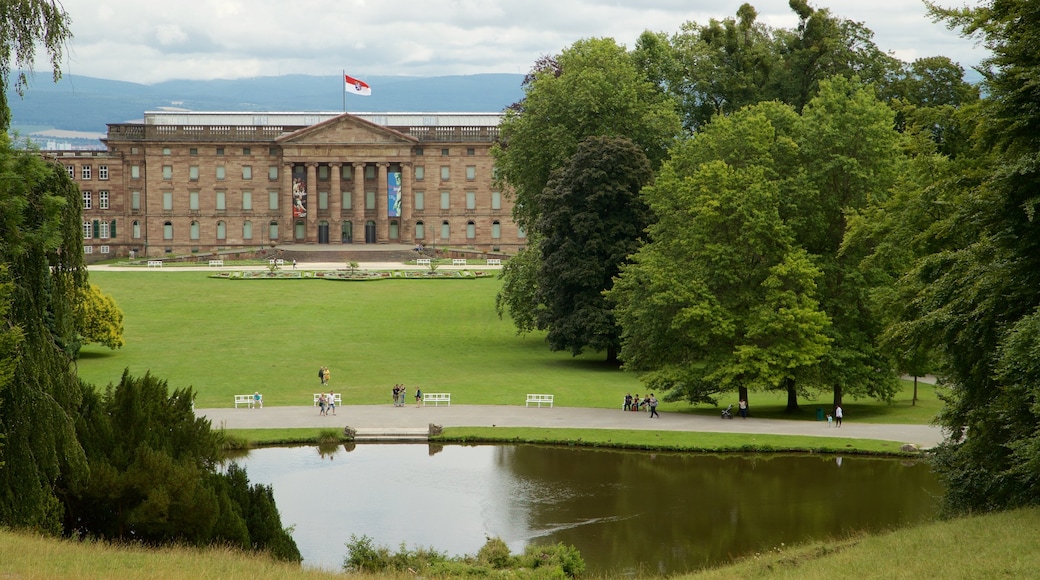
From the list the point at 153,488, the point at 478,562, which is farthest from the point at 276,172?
the point at 153,488

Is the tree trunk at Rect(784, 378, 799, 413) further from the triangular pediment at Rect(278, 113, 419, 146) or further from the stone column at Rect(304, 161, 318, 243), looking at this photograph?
the stone column at Rect(304, 161, 318, 243)

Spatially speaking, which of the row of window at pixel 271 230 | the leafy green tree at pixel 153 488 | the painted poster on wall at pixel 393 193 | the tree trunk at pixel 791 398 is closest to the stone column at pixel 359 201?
the painted poster on wall at pixel 393 193

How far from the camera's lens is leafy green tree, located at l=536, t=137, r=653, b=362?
162 feet

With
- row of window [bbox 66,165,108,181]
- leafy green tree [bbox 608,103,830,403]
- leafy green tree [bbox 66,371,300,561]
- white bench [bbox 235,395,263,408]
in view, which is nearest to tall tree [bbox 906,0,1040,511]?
leafy green tree [bbox 66,371,300,561]

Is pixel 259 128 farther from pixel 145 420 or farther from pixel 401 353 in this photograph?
pixel 145 420

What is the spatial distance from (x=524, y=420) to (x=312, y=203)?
6973cm

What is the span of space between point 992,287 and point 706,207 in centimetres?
2081

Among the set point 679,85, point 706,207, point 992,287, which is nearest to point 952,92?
point 679,85

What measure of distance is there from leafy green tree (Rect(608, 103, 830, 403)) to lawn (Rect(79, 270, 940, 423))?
2.23m

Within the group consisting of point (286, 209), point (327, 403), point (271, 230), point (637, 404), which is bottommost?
point (637, 404)

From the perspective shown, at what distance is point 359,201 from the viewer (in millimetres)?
104438

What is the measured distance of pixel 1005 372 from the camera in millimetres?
18703

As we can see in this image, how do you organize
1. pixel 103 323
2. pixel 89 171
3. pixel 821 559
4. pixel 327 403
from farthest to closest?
pixel 89 171 → pixel 103 323 → pixel 327 403 → pixel 821 559

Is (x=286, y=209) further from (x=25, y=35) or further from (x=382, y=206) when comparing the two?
(x=25, y=35)
